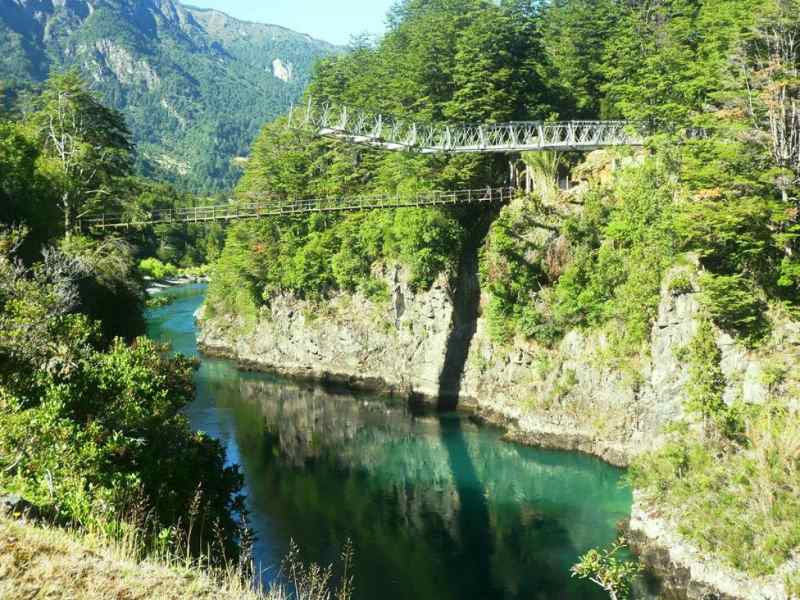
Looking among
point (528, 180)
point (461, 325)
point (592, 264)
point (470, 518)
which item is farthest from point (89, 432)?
point (528, 180)

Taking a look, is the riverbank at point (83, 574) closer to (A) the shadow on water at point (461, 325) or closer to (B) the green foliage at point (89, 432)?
(B) the green foliage at point (89, 432)

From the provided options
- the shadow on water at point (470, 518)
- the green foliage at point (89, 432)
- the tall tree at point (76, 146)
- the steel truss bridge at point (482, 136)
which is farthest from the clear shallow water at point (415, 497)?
the steel truss bridge at point (482, 136)

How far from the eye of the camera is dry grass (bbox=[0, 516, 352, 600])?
5770 millimetres

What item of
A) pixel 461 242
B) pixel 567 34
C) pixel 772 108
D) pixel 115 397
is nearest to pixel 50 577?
pixel 115 397

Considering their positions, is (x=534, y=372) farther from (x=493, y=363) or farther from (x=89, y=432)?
(x=89, y=432)

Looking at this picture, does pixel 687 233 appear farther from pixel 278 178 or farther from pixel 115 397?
pixel 278 178

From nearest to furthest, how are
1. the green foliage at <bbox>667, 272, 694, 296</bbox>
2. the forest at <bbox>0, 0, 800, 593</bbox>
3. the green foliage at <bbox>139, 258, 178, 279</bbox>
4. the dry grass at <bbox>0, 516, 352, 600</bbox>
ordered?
the dry grass at <bbox>0, 516, 352, 600</bbox>
the forest at <bbox>0, 0, 800, 593</bbox>
the green foliage at <bbox>667, 272, 694, 296</bbox>
the green foliage at <bbox>139, 258, 178, 279</bbox>

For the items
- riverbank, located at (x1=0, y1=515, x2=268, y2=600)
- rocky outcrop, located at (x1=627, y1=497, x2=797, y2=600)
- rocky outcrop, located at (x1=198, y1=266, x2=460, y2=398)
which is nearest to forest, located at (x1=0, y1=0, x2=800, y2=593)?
rocky outcrop, located at (x1=627, y1=497, x2=797, y2=600)

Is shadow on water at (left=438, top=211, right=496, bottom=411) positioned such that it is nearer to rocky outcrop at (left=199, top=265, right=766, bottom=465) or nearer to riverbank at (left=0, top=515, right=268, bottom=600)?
rocky outcrop at (left=199, top=265, right=766, bottom=465)

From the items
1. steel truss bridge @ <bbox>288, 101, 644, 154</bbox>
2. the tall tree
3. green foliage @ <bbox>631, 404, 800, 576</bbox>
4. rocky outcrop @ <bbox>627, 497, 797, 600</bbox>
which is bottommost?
rocky outcrop @ <bbox>627, 497, 797, 600</bbox>

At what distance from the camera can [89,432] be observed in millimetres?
11977

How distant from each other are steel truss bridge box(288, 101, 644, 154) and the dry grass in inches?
960

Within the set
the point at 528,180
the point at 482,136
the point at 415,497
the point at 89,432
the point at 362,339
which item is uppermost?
the point at 482,136

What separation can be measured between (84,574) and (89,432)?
255 inches
